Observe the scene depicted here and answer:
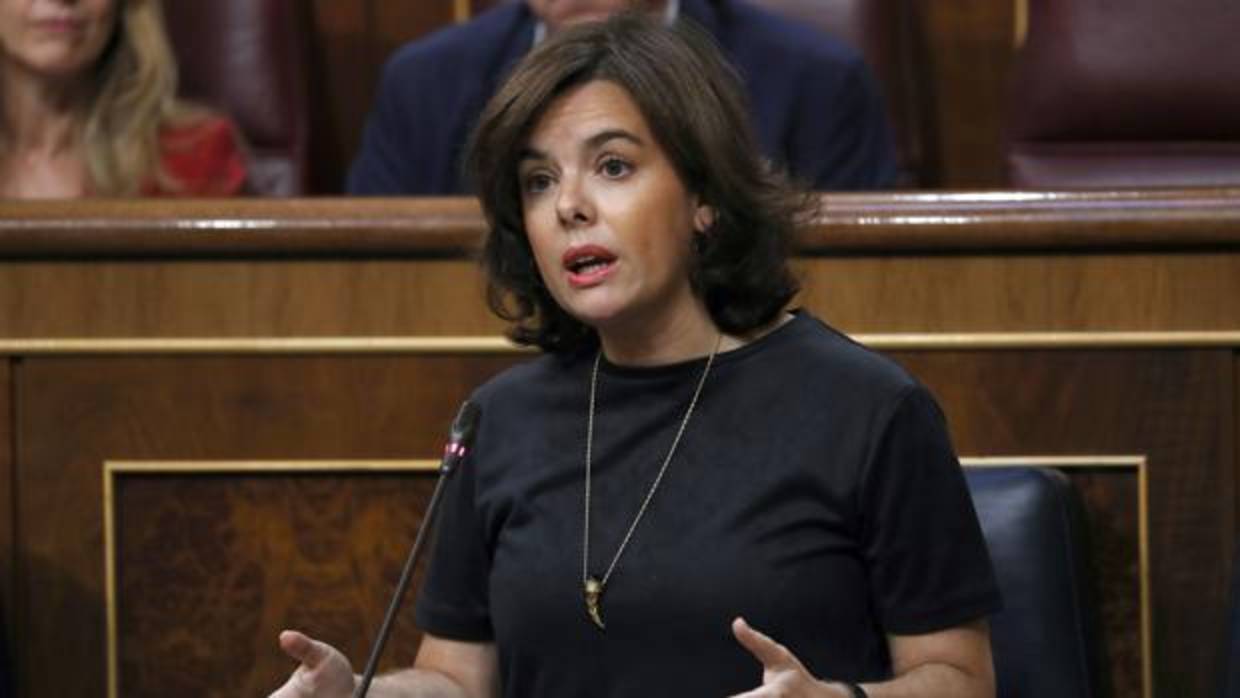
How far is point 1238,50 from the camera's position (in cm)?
180

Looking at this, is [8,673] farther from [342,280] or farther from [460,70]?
[460,70]

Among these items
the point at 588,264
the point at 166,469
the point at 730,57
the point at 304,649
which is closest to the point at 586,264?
the point at 588,264

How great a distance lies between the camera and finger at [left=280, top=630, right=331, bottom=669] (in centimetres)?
100

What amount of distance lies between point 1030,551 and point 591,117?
0.33 metres

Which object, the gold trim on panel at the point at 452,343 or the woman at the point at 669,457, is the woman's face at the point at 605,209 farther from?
the gold trim on panel at the point at 452,343

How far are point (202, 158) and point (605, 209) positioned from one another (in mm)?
813

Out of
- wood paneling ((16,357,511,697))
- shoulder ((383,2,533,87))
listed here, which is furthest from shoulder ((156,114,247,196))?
wood paneling ((16,357,511,697))

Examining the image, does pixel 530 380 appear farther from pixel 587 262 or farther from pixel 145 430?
pixel 145 430

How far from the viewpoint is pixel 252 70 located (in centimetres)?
195

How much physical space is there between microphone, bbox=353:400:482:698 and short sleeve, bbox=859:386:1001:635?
0.57 ft

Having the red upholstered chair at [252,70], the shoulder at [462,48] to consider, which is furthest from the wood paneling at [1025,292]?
the red upholstered chair at [252,70]

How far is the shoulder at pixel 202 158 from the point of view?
1824mm

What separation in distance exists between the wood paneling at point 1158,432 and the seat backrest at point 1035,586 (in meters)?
0.08

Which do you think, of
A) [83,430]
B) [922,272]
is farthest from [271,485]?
[922,272]
